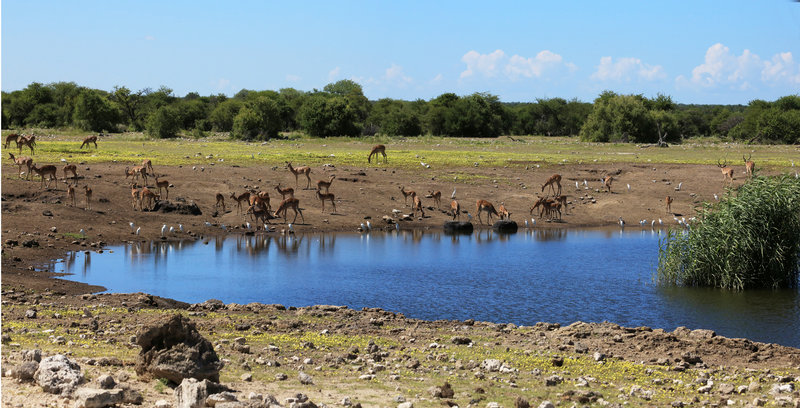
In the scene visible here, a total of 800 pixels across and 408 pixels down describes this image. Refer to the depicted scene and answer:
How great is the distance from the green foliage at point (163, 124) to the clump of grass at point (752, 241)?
5916cm

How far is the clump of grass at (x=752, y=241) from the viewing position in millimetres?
Answer: 21297

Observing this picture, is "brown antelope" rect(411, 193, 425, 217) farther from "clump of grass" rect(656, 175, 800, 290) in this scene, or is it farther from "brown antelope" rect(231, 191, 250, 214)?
"clump of grass" rect(656, 175, 800, 290)

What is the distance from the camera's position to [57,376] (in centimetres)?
898

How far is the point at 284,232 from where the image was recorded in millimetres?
32375

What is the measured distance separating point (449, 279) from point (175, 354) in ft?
47.1

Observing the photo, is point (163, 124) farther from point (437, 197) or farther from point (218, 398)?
point (218, 398)

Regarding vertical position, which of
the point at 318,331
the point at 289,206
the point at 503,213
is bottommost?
the point at 318,331

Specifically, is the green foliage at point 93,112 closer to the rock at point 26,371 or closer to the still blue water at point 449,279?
the still blue water at point 449,279

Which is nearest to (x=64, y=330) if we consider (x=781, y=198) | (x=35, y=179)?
(x=781, y=198)

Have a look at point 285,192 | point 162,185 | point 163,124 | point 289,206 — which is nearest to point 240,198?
point 289,206

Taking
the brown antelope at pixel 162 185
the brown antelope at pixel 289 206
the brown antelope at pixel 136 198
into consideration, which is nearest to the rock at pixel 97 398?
the brown antelope at pixel 289 206

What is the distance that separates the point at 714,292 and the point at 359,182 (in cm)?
2230

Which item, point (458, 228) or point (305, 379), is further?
point (458, 228)

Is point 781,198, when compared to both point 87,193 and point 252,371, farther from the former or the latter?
point 87,193
